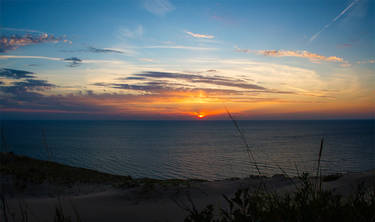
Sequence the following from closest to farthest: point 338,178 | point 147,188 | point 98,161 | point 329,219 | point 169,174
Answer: point 329,219 → point 147,188 → point 338,178 → point 169,174 → point 98,161

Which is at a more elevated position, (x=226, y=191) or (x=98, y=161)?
(x=226, y=191)

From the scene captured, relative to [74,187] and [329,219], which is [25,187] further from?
[329,219]

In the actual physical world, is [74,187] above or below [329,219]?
below

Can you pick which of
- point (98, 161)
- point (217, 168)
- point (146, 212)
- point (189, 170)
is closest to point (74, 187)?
point (146, 212)

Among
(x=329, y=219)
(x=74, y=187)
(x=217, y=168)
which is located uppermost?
(x=329, y=219)

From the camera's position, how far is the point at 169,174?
34.5 m

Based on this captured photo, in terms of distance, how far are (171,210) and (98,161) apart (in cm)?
4017

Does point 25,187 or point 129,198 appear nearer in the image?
point 129,198

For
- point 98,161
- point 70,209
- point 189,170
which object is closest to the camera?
point 70,209

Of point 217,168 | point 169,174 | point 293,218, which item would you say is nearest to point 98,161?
point 169,174

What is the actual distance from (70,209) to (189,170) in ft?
93.9

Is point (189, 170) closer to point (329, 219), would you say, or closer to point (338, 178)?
point (338, 178)

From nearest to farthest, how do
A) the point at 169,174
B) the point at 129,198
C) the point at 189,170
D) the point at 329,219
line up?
the point at 329,219, the point at 129,198, the point at 169,174, the point at 189,170

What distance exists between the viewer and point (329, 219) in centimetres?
227
